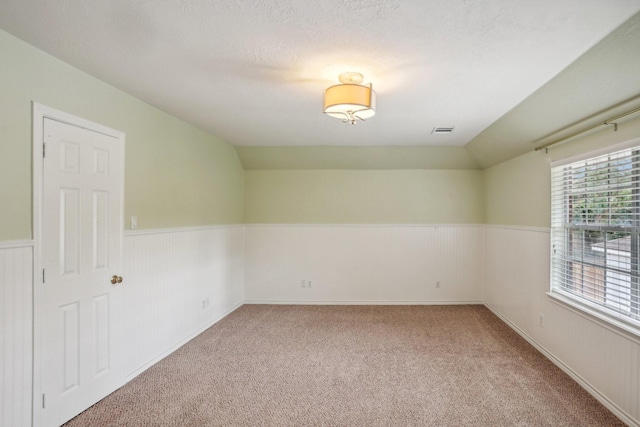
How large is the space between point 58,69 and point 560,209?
443 cm

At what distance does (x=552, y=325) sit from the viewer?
131 inches

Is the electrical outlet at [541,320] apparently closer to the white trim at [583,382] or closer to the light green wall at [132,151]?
the white trim at [583,382]

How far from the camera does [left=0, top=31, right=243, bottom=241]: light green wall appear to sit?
199 cm

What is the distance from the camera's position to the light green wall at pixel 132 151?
78.2 inches

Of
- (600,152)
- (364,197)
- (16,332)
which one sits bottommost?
(16,332)

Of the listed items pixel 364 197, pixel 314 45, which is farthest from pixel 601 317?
pixel 364 197

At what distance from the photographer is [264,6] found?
1662 mm

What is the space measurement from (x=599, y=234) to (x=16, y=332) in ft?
14.2

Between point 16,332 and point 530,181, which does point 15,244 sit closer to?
point 16,332

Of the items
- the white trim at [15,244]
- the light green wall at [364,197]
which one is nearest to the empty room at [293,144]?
the white trim at [15,244]

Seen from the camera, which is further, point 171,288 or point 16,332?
point 171,288

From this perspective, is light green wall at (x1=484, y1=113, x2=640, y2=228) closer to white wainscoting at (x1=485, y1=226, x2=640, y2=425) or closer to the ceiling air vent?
white wainscoting at (x1=485, y1=226, x2=640, y2=425)

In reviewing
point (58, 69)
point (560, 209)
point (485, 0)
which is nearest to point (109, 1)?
point (58, 69)

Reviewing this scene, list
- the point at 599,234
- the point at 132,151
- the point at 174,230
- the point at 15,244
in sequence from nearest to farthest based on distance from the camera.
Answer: the point at 15,244 < the point at 599,234 < the point at 132,151 < the point at 174,230
